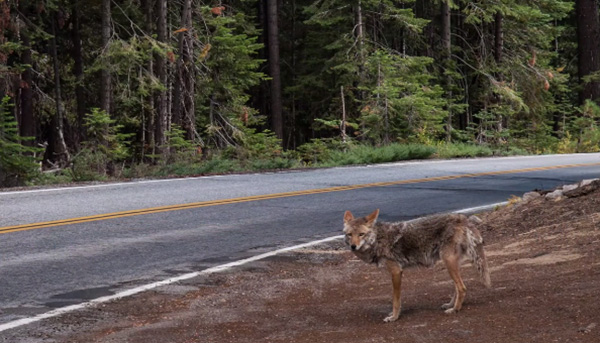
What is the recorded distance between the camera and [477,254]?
21.5 feet

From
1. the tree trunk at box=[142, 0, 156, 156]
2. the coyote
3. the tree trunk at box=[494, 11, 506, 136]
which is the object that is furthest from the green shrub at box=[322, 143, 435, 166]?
the coyote

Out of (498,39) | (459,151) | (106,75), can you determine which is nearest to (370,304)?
(459,151)

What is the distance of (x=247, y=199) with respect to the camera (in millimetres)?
14547

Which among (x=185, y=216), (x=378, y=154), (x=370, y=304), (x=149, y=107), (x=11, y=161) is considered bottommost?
(x=370, y=304)

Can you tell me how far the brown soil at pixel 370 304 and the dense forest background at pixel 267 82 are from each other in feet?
37.4

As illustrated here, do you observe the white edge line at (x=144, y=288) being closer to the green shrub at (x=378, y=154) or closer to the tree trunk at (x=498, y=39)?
the green shrub at (x=378, y=154)

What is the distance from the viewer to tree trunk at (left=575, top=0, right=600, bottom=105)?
3850cm

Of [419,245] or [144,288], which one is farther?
[144,288]

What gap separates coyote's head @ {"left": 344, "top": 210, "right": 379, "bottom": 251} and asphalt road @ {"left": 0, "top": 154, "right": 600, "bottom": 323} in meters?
3.08

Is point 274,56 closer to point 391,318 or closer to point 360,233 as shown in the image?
point 360,233

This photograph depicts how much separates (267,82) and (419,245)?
118 ft

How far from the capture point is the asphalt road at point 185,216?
8711 millimetres

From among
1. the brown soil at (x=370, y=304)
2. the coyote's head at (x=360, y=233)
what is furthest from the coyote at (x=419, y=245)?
the brown soil at (x=370, y=304)

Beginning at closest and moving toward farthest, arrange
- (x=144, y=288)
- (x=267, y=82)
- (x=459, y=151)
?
1. (x=144, y=288)
2. (x=459, y=151)
3. (x=267, y=82)
